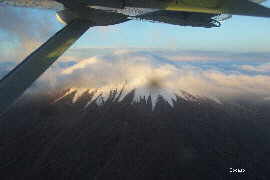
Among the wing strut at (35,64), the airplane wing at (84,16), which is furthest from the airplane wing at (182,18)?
the wing strut at (35,64)

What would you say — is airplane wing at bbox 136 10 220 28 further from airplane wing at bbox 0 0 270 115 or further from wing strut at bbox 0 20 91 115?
wing strut at bbox 0 20 91 115

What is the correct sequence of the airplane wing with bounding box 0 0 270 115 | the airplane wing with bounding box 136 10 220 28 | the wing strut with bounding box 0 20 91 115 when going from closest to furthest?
the wing strut with bounding box 0 20 91 115 < the airplane wing with bounding box 0 0 270 115 < the airplane wing with bounding box 136 10 220 28

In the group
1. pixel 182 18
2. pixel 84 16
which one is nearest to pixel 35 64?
pixel 84 16

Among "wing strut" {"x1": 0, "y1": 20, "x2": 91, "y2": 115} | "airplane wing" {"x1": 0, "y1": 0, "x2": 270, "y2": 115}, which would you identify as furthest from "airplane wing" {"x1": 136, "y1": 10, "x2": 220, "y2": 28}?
"wing strut" {"x1": 0, "y1": 20, "x2": 91, "y2": 115}

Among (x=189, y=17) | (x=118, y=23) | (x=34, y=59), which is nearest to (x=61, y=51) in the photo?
(x=34, y=59)

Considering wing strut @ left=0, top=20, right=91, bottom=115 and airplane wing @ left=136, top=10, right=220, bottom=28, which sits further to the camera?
airplane wing @ left=136, top=10, right=220, bottom=28

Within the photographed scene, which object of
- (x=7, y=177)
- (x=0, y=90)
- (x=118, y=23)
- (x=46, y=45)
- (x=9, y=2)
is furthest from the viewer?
(x=7, y=177)

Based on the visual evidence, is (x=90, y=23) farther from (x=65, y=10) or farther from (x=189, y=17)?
(x=189, y=17)

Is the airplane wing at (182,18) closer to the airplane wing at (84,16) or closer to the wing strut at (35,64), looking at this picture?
the airplane wing at (84,16)
